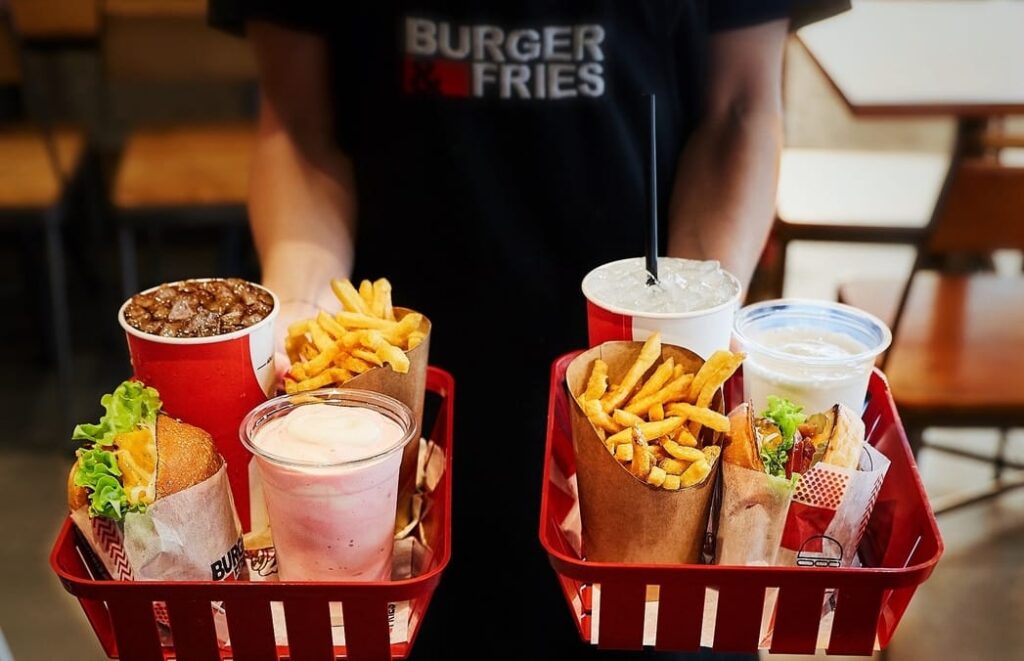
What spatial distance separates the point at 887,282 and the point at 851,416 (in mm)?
2265

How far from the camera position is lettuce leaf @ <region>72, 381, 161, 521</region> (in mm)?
1046

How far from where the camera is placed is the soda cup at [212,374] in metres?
1.20

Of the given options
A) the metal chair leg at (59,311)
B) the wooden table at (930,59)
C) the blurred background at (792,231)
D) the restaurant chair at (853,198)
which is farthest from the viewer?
the metal chair leg at (59,311)

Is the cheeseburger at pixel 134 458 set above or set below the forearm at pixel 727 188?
below

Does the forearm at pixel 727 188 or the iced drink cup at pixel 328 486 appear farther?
the forearm at pixel 727 188

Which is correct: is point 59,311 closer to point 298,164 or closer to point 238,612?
point 298,164

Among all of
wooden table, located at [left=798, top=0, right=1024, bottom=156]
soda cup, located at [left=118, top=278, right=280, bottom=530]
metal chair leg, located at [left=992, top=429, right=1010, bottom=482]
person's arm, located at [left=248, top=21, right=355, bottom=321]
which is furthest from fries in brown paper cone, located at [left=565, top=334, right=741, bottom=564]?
metal chair leg, located at [left=992, top=429, right=1010, bottom=482]

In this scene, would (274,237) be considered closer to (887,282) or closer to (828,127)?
(887,282)

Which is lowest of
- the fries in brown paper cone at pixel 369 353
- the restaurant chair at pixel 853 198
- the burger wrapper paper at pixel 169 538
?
the restaurant chair at pixel 853 198

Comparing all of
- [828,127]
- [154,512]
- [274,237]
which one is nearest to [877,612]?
[154,512]

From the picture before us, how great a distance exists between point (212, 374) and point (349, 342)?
16 cm

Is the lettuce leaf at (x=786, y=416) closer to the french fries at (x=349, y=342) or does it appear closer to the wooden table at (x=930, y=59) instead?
the french fries at (x=349, y=342)

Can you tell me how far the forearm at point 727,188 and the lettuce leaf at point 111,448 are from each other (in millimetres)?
879

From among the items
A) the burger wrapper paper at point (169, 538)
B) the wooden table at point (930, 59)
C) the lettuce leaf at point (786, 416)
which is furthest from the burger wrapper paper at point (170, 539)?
the wooden table at point (930, 59)
